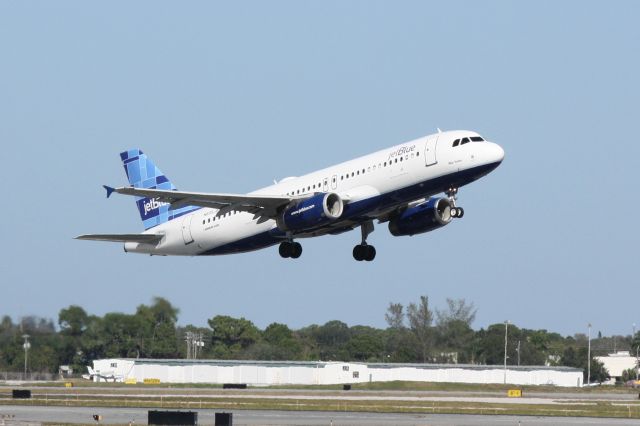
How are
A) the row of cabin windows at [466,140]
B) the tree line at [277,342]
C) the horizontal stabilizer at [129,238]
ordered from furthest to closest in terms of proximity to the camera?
the tree line at [277,342], the horizontal stabilizer at [129,238], the row of cabin windows at [466,140]

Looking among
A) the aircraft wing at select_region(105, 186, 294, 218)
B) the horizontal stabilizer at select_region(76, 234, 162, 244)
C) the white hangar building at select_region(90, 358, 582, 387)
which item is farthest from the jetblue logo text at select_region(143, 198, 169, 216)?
the white hangar building at select_region(90, 358, 582, 387)

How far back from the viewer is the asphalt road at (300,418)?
56812 millimetres

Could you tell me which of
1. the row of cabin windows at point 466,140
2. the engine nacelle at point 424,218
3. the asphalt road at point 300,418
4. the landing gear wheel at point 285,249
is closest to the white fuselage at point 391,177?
the row of cabin windows at point 466,140

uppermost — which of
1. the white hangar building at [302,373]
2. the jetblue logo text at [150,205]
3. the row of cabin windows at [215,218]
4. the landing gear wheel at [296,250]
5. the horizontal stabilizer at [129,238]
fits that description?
the jetblue logo text at [150,205]

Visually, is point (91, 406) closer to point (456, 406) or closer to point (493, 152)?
point (456, 406)

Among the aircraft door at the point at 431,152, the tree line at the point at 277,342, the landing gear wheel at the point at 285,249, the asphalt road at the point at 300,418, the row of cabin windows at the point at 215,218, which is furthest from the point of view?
the tree line at the point at 277,342

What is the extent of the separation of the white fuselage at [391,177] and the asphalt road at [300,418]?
1042 cm

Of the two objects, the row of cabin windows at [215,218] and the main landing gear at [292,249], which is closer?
the main landing gear at [292,249]

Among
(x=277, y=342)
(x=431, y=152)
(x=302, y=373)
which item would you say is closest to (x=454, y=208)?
(x=431, y=152)

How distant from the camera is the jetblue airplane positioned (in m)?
60.1

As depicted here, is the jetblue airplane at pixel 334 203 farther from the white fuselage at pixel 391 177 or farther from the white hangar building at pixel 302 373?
the white hangar building at pixel 302 373

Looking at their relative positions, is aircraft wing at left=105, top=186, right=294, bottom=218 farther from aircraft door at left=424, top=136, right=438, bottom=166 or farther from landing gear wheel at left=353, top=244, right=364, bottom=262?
aircraft door at left=424, top=136, right=438, bottom=166

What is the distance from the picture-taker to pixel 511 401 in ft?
263

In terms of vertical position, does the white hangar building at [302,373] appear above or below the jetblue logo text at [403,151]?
below
